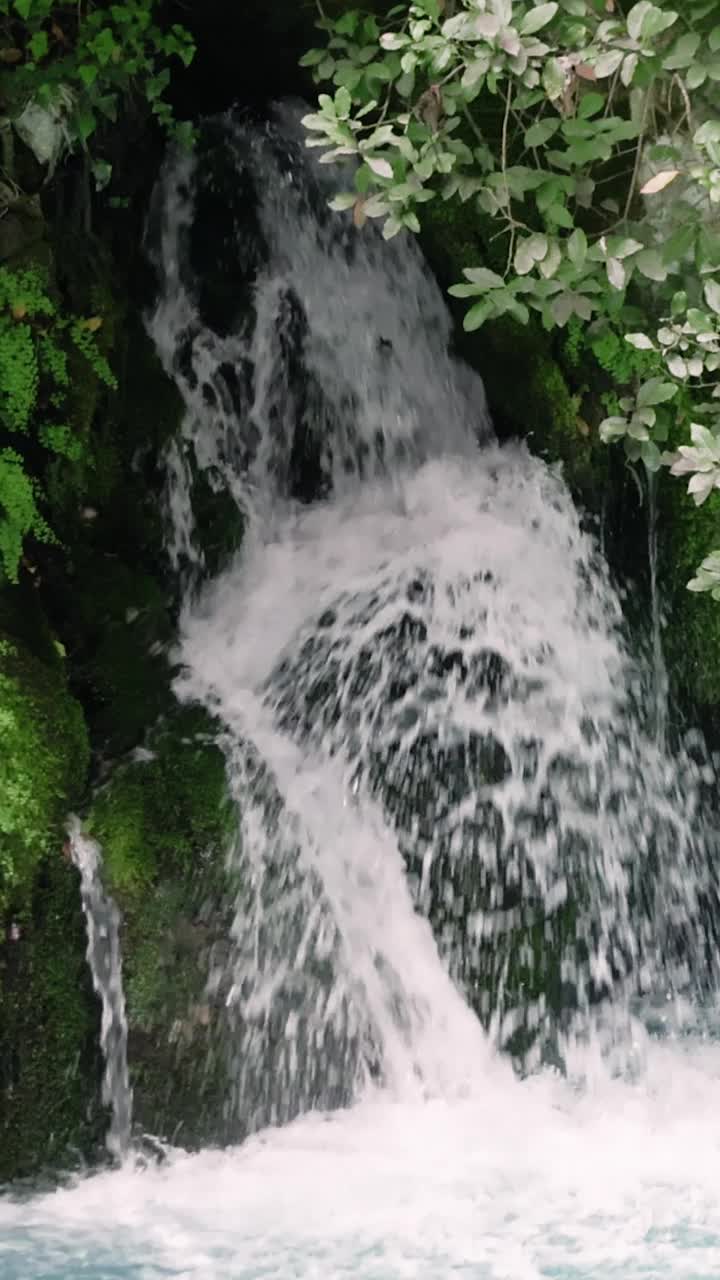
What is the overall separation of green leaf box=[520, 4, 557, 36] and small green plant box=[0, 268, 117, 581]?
6.27 ft

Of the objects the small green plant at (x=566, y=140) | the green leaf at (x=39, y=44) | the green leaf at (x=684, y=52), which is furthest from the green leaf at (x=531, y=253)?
the green leaf at (x=39, y=44)

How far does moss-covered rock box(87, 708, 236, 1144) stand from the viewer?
4.02 meters

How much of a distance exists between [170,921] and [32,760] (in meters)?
0.66

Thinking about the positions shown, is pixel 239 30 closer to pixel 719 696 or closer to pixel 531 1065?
pixel 719 696

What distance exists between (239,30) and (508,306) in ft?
10.4

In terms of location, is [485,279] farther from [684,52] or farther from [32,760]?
[32,760]

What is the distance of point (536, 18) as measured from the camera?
316 cm

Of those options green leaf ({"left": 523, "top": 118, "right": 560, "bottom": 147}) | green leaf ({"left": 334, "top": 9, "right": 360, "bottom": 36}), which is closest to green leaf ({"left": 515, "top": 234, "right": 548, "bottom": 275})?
green leaf ({"left": 523, "top": 118, "right": 560, "bottom": 147})

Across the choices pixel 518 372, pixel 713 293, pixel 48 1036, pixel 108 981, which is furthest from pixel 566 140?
pixel 48 1036

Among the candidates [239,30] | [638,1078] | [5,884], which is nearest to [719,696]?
[638,1078]

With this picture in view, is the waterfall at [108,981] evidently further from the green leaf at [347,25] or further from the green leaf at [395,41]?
the green leaf at [347,25]

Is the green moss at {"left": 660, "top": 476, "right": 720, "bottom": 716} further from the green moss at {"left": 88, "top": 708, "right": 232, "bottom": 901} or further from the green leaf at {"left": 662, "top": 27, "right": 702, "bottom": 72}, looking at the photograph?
the green leaf at {"left": 662, "top": 27, "right": 702, "bottom": 72}

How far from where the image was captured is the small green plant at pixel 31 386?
421cm

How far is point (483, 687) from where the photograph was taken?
497cm
